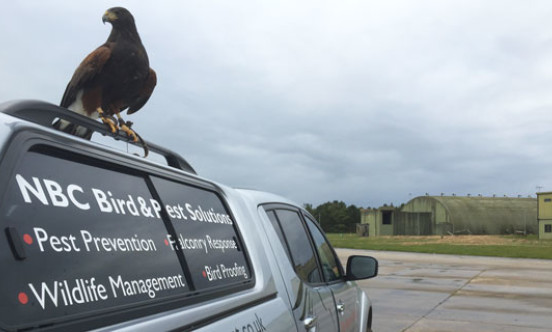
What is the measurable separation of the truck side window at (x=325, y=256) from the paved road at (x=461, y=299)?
4.69m

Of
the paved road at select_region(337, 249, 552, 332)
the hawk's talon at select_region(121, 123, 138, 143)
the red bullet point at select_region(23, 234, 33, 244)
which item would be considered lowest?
the paved road at select_region(337, 249, 552, 332)

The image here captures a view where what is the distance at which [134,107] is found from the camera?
3.60 metres

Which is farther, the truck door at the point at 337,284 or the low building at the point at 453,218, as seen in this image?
the low building at the point at 453,218

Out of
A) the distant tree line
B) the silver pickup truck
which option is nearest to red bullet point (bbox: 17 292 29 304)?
the silver pickup truck

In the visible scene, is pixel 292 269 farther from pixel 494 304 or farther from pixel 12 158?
pixel 494 304

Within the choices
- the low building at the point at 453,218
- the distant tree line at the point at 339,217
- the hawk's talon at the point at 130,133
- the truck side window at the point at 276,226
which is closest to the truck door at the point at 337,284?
the truck side window at the point at 276,226

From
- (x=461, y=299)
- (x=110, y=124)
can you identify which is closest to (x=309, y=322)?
(x=110, y=124)

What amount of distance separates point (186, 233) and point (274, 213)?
133 cm

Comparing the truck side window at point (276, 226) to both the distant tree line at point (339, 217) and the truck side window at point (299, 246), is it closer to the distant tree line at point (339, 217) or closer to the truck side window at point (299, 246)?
the truck side window at point (299, 246)

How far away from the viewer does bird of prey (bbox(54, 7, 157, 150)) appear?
3020mm

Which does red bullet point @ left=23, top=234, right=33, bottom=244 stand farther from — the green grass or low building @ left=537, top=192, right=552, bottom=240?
low building @ left=537, top=192, right=552, bottom=240

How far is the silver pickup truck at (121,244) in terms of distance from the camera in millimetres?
1399

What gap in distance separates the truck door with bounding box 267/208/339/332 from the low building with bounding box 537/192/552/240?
172 ft

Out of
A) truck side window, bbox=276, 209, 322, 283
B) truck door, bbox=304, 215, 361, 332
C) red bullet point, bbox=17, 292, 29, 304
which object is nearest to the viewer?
red bullet point, bbox=17, 292, 29, 304
